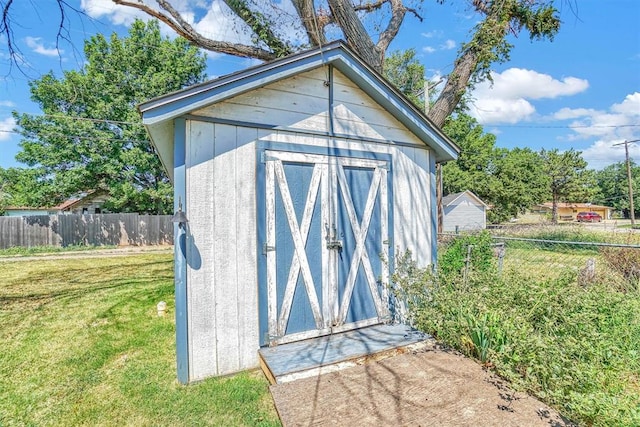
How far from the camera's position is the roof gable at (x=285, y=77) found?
296cm

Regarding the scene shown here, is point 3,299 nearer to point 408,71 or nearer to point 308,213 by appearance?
point 308,213

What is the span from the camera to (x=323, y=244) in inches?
147

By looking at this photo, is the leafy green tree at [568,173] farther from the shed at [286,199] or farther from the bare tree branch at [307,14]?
the shed at [286,199]

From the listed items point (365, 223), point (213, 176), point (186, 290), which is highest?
point (213, 176)

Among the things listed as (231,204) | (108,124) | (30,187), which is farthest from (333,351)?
(30,187)

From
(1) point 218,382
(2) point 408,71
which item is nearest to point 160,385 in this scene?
(1) point 218,382

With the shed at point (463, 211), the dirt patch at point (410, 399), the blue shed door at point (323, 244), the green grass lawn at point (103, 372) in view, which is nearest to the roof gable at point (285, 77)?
the blue shed door at point (323, 244)

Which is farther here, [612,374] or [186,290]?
[186,290]

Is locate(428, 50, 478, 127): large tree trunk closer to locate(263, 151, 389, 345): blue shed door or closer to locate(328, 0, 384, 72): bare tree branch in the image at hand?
locate(328, 0, 384, 72): bare tree branch

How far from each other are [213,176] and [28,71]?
87.2 inches

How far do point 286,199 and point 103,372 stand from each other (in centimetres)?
268

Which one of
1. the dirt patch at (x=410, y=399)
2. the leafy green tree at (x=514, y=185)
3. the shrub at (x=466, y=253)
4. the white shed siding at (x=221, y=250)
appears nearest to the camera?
the dirt patch at (x=410, y=399)

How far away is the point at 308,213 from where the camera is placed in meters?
3.65

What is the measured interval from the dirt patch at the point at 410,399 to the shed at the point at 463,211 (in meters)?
23.8
